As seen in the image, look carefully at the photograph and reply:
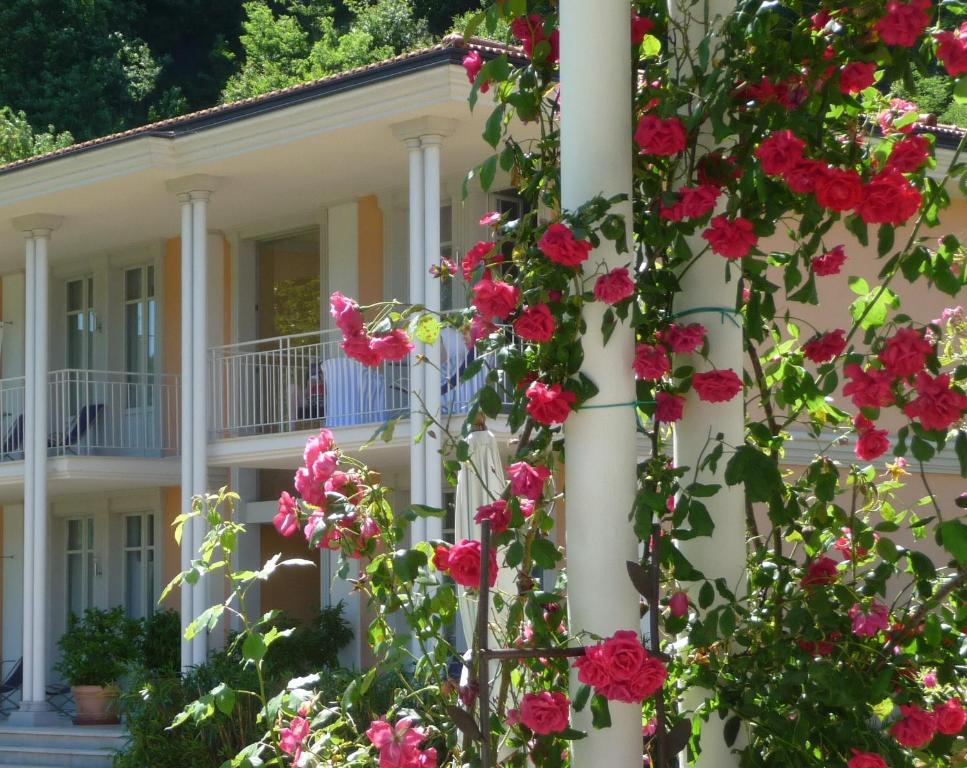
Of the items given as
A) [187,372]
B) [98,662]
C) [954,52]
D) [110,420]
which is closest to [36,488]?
[98,662]

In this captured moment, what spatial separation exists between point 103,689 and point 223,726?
349 centimetres

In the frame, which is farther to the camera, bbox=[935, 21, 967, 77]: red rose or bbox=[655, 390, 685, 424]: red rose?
bbox=[655, 390, 685, 424]: red rose

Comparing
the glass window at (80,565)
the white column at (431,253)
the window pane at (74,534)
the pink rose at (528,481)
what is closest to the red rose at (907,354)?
the pink rose at (528,481)

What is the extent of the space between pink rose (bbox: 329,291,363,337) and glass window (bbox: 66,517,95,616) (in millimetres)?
14566

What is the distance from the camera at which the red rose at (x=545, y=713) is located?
268 cm

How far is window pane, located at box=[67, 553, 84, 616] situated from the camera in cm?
1727

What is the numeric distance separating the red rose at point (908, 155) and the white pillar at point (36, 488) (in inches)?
479

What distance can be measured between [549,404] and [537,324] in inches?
6.1

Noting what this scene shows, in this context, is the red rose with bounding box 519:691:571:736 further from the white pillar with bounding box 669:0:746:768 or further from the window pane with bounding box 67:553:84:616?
the window pane with bounding box 67:553:84:616

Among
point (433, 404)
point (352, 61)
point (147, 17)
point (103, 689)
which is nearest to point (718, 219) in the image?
point (433, 404)

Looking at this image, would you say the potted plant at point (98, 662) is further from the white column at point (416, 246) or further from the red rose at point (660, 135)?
the red rose at point (660, 135)

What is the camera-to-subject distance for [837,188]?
9.19 ft

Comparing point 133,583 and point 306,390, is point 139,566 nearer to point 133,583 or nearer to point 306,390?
point 133,583

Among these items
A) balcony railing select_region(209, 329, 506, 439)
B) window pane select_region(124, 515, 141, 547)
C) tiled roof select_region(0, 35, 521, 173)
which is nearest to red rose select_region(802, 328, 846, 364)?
tiled roof select_region(0, 35, 521, 173)
